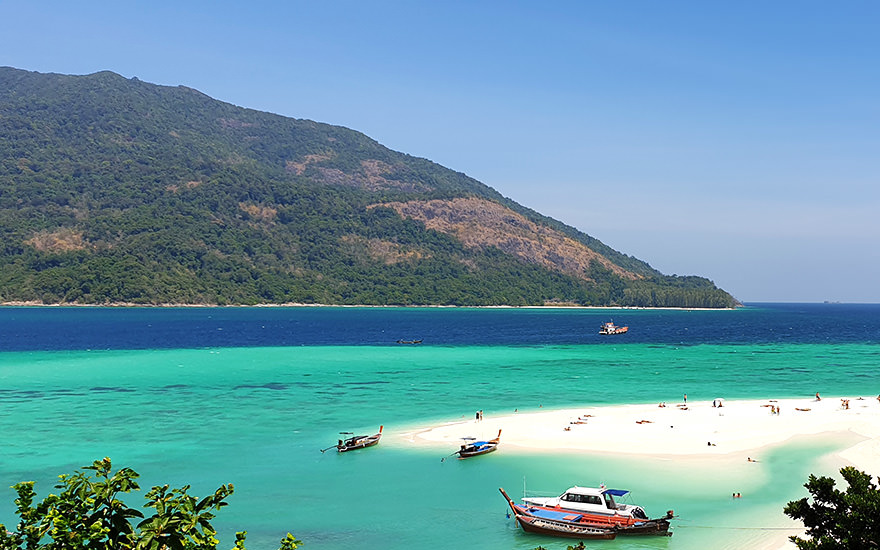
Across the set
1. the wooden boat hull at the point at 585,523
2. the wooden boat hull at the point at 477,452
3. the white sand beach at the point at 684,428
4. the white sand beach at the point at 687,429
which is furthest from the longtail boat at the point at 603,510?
the white sand beach at the point at 684,428

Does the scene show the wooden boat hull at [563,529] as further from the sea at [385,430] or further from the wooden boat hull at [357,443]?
the wooden boat hull at [357,443]

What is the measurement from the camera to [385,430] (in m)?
57.1

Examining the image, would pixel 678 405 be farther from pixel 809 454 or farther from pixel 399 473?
pixel 399 473

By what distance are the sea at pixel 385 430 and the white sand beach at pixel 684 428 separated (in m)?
1.64

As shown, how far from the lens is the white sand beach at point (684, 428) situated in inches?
1966

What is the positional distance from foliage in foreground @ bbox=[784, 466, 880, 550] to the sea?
48.3ft

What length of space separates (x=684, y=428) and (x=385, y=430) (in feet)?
75.5

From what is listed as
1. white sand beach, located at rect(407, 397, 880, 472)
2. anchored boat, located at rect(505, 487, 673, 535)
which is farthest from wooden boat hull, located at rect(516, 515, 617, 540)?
white sand beach, located at rect(407, 397, 880, 472)

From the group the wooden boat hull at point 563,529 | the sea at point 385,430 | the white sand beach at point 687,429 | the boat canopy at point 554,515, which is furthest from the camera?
the white sand beach at point 687,429

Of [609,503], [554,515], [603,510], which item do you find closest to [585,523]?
[603,510]

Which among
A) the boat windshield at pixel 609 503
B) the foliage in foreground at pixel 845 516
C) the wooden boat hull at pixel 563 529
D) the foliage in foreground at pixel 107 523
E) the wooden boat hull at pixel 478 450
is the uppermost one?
the foliage in foreground at pixel 107 523

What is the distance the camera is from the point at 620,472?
43.7m

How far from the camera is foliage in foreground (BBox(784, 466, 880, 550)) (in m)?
16.2

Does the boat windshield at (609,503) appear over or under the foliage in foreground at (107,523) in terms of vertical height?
under
